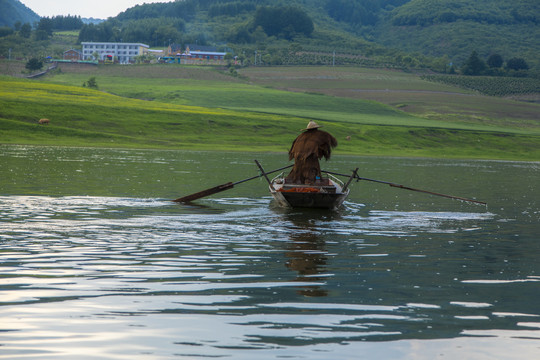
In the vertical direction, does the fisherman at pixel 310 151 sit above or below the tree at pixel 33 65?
below

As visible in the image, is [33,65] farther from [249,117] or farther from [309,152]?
[309,152]

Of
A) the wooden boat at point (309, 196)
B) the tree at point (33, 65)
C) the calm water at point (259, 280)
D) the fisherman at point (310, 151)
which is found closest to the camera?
the calm water at point (259, 280)

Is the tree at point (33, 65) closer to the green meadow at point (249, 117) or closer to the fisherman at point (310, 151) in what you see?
the green meadow at point (249, 117)

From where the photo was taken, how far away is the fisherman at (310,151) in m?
31.5

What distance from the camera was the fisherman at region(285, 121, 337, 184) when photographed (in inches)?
1239

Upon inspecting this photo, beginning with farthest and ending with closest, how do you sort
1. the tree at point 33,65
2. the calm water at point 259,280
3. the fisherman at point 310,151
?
the tree at point 33,65 < the fisherman at point 310,151 < the calm water at point 259,280

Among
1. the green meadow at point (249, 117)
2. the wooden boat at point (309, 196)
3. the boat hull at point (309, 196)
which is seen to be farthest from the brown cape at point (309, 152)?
the green meadow at point (249, 117)

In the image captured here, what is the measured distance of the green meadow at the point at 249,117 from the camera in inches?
3612

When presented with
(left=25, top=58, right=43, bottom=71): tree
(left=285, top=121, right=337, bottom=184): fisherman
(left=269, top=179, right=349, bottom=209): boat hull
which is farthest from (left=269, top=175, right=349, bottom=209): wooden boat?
(left=25, top=58, right=43, bottom=71): tree

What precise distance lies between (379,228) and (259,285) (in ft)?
36.7

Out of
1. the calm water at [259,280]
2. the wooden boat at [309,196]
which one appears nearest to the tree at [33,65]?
the calm water at [259,280]

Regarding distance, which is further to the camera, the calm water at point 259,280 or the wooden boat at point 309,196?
the wooden boat at point 309,196

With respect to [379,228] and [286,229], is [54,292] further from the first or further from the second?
[379,228]

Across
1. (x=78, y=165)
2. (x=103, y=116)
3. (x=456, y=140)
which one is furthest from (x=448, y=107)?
(x=78, y=165)
